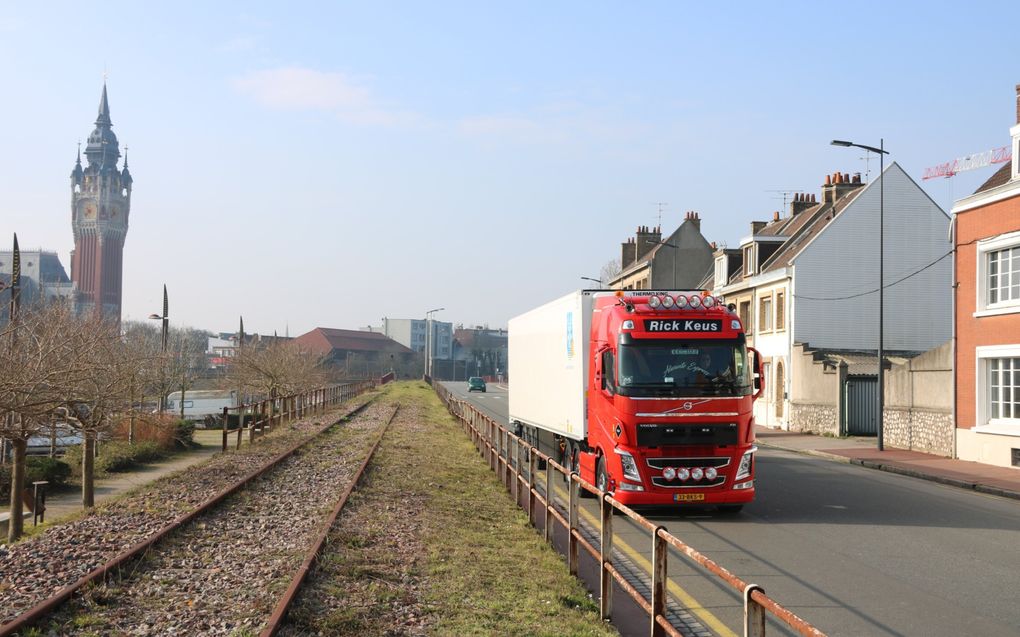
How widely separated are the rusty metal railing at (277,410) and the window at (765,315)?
1982cm

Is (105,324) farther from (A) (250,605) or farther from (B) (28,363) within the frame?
(A) (250,605)

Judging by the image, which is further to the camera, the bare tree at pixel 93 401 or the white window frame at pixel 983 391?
the white window frame at pixel 983 391

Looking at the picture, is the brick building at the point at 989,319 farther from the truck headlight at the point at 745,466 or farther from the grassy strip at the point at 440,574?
the grassy strip at the point at 440,574

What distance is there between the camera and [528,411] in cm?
2216

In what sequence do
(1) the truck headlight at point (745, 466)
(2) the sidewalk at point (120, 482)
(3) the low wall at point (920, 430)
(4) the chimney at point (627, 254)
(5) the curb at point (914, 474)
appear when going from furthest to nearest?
(4) the chimney at point (627, 254), (3) the low wall at point (920, 430), (2) the sidewalk at point (120, 482), (5) the curb at point (914, 474), (1) the truck headlight at point (745, 466)

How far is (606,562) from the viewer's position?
25.4ft

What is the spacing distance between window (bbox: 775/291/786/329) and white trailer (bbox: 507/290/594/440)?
18.7 metres

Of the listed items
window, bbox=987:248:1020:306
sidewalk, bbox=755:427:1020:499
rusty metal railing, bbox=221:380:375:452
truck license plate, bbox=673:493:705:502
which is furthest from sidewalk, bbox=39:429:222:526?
window, bbox=987:248:1020:306

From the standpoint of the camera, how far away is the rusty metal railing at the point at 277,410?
29016mm

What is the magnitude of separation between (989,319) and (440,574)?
19.2m

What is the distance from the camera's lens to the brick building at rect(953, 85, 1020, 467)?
2288 cm

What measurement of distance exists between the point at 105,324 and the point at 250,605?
2579 centimetres

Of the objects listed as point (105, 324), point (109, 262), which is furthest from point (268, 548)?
point (109, 262)

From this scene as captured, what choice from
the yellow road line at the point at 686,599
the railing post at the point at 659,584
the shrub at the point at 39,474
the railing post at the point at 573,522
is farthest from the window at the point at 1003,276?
the shrub at the point at 39,474
